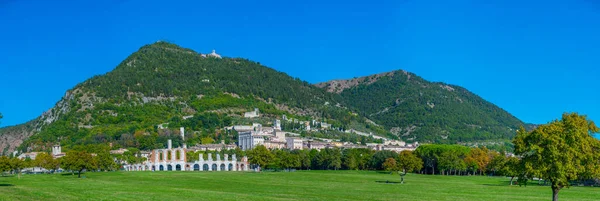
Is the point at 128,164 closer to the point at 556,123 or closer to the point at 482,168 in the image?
the point at 482,168

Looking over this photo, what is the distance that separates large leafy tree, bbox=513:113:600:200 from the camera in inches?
1610

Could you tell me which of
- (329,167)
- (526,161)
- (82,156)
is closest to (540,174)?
(526,161)

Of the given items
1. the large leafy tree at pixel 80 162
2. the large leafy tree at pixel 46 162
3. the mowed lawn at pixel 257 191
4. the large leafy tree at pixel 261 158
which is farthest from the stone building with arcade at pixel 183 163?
the mowed lawn at pixel 257 191

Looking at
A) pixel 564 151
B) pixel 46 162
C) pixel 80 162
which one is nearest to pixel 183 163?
pixel 46 162

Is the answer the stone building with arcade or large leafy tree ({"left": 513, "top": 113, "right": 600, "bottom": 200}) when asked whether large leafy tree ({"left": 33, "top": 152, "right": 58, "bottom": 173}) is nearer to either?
the stone building with arcade

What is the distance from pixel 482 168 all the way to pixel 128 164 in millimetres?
90765

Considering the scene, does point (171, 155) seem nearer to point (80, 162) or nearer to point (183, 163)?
point (183, 163)

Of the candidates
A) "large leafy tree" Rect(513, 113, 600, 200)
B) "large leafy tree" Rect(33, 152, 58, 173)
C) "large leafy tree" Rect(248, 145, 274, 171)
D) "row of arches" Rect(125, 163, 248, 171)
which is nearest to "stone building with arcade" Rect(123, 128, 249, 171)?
"row of arches" Rect(125, 163, 248, 171)

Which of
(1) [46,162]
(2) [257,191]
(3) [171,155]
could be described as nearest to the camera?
(2) [257,191]

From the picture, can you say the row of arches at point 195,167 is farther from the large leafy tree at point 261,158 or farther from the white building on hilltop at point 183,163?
the large leafy tree at point 261,158

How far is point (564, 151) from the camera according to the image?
41062 millimetres

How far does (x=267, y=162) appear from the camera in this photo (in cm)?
14675

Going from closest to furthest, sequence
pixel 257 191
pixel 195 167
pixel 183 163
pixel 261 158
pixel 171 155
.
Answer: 1. pixel 257 191
2. pixel 261 158
3. pixel 183 163
4. pixel 171 155
5. pixel 195 167

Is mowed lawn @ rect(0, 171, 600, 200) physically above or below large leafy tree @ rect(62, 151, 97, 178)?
below
